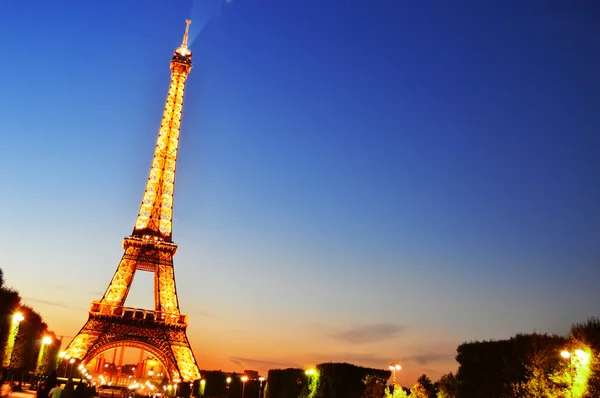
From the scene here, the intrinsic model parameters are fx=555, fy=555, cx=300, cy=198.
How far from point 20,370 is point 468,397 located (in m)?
35.2

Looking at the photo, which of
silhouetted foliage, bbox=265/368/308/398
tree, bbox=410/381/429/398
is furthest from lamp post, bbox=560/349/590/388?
silhouetted foliage, bbox=265/368/308/398

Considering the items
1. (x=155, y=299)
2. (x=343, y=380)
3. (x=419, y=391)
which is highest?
(x=155, y=299)

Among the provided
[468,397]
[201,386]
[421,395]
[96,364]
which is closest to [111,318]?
[201,386]

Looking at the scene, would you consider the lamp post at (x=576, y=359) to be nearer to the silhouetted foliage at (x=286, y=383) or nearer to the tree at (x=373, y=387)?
A: the tree at (x=373, y=387)

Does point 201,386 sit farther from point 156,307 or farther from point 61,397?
point 61,397

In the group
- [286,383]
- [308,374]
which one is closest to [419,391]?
[308,374]

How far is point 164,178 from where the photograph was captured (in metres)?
75.2

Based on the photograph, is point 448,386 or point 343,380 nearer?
point 448,386

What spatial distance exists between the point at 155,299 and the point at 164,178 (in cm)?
1646

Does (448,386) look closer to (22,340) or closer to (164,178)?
(22,340)

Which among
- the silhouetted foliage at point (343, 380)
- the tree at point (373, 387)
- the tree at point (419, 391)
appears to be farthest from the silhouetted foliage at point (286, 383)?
the tree at point (419, 391)

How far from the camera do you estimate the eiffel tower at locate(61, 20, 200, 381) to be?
2611 inches

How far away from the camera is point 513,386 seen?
30609 mm

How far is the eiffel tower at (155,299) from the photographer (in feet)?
218
